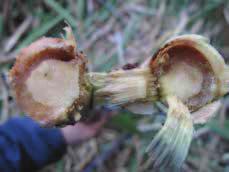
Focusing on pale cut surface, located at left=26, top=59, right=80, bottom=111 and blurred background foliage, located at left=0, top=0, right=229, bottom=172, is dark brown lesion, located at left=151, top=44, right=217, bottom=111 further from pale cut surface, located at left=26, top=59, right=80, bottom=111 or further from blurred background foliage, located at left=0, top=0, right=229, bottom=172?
blurred background foliage, located at left=0, top=0, right=229, bottom=172

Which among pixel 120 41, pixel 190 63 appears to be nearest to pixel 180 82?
pixel 190 63

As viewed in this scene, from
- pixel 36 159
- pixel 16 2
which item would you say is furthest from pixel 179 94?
pixel 16 2

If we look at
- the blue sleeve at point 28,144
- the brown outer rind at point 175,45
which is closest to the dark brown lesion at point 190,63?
the brown outer rind at point 175,45

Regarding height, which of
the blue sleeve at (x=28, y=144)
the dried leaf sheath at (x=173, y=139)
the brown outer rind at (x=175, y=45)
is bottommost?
the blue sleeve at (x=28, y=144)

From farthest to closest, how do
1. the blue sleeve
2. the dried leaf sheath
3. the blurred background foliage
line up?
the blurred background foliage, the blue sleeve, the dried leaf sheath

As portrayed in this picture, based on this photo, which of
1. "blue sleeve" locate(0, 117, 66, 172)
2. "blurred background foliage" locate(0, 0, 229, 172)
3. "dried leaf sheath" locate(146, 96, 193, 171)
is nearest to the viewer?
"dried leaf sheath" locate(146, 96, 193, 171)

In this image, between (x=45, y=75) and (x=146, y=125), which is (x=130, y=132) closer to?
(x=146, y=125)

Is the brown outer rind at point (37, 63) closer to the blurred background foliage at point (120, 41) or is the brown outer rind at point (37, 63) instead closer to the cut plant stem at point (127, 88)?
the cut plant stem at point (127, 88)

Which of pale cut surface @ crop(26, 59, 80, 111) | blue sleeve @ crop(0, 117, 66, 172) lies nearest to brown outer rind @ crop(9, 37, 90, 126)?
pale cut surface @ crop(26, 59, 80, 111)
